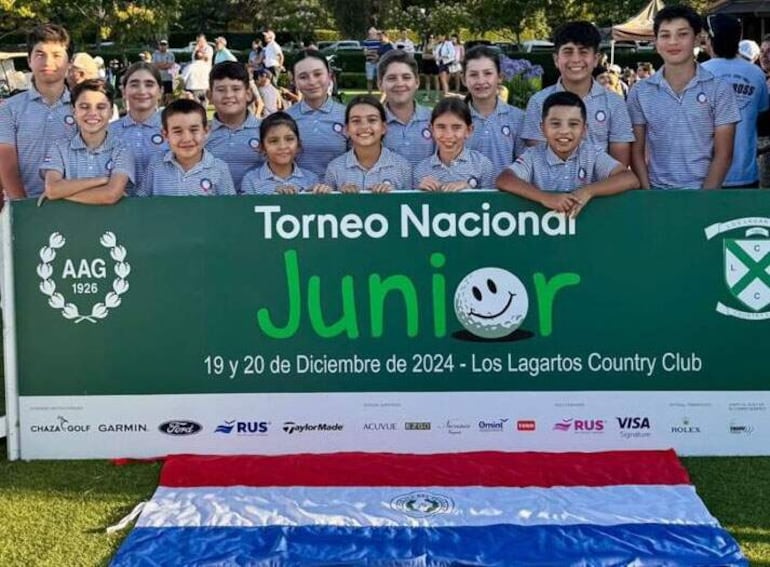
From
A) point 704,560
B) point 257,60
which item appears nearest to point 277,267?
point 704,560

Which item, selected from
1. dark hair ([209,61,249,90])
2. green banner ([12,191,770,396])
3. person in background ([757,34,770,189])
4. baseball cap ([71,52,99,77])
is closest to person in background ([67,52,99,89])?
baseball cap ([71,52,99,77])

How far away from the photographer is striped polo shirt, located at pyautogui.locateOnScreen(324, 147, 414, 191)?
17.3ft

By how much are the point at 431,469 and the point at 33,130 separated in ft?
9.27

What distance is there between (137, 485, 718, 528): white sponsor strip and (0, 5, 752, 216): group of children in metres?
1.34

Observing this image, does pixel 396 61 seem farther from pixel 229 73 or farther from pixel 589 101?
pixel 589 101

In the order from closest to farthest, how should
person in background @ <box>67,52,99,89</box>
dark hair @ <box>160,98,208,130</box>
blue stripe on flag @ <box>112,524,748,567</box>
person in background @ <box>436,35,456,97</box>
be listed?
blue stripe on flag @ <box>112,524,748,567</box> < dark hair @ <box>160,98,208,130</box> < person in background @ <box>67,52,99,89</box> < person in background @ <box>436,35,456,97</box>

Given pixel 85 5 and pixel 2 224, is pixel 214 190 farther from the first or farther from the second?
pixel 85 5

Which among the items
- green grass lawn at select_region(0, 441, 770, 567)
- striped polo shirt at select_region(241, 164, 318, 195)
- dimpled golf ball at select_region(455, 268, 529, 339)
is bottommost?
green grass lawn at select_region(0, 441, 770, 567)

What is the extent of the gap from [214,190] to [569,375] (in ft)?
6.42

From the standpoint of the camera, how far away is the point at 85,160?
16.8 feet

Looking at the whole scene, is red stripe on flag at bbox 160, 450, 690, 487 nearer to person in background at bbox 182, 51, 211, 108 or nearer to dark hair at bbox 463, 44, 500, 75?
dark hair at bbox 463, 44, 500, 75

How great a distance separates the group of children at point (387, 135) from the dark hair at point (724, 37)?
1.10m

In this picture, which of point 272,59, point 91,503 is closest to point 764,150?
point 91,503

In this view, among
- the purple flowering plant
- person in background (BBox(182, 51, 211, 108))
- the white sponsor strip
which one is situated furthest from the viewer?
person in background (BBox(182, 51, 211, 108))
